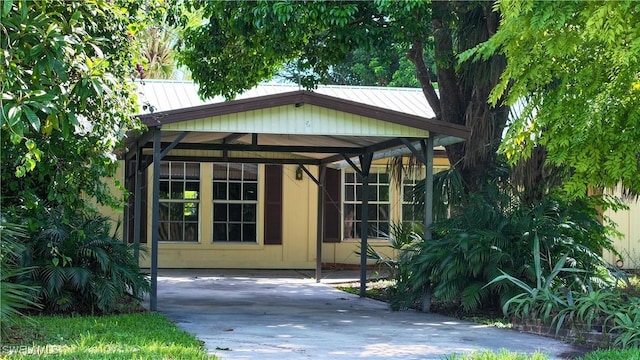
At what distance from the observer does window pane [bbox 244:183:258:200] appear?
20.2 meters

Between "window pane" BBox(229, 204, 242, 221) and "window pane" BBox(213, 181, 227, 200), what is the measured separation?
301 mm

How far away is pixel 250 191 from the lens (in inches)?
794

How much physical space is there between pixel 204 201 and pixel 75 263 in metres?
8.63

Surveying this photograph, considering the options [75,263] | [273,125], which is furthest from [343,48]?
[75,263]

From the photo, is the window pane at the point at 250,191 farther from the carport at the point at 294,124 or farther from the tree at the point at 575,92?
the tree at the point at 575,92

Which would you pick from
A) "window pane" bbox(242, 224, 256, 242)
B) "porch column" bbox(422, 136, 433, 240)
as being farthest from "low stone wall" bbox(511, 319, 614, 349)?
"window pane" bbox(242, 224, 256, 242)

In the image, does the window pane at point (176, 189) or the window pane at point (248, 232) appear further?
the window pane at point (248, 232)

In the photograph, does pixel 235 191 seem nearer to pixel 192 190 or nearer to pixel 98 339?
pixel 192 190

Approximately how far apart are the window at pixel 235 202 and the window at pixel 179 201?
18.7 inches

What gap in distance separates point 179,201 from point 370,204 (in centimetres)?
476

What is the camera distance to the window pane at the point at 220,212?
19875 millimetres

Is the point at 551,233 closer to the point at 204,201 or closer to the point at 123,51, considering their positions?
the point at 123,51

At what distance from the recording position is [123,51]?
9.18 metres

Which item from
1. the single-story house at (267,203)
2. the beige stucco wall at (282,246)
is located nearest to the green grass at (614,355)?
the single-story house at (267,203)
